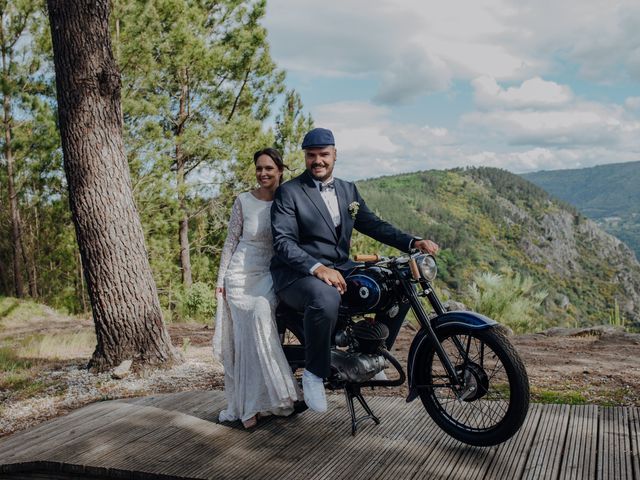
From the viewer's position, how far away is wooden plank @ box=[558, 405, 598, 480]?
2.82 metres

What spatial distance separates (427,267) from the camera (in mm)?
3211

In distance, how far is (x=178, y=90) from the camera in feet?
56.0

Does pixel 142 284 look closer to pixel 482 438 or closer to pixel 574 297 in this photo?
pixel 482 438

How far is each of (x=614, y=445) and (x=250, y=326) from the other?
2052mm

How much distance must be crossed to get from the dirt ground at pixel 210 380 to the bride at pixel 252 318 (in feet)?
5.29

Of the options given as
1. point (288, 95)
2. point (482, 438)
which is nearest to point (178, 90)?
point (288, 95)

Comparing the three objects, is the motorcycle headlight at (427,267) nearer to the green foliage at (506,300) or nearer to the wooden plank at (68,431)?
the wooden plank at (68,431)

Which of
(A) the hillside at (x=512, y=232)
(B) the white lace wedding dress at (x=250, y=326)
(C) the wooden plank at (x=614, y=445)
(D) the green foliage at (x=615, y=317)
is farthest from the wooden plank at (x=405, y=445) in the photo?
(A) the hillside at (x=512, y=232)

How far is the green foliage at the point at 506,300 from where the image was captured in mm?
10039

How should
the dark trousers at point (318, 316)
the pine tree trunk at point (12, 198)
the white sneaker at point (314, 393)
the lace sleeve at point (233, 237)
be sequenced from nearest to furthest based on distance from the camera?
the dark trousers at point (318, 316), the white sneaker at point (314, 393), the lace sleeve at point (233, 237), the pine tree trunk at point (12, 198)

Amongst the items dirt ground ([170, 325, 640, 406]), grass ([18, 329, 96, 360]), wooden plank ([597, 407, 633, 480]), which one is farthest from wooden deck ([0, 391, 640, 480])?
grass ([18, 329, 96, 360])

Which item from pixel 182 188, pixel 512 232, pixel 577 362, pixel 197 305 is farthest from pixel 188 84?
pixel 512 232

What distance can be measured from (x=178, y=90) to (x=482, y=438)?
15.6m

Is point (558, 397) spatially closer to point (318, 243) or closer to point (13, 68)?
point (318, 243)
